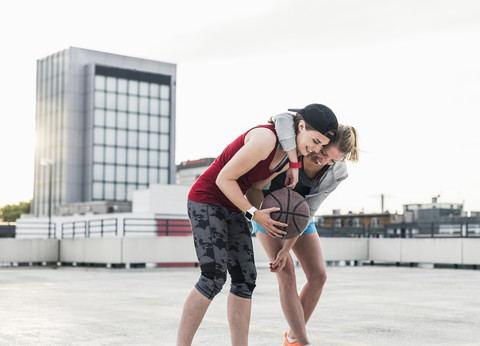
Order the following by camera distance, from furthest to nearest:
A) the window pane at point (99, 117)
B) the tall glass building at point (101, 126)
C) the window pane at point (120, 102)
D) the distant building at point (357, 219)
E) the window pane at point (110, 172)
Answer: the distant building at point (357, 219)
the window pane at point (120, 102)
the window pane at point (110, 172)
the tall glass building at point (101, 126)
the window pane at point (99, 117)

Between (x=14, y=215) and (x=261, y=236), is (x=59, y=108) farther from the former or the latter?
(x=261, y=236)

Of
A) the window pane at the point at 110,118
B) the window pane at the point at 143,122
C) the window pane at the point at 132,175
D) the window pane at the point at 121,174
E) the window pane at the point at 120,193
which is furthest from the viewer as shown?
the window pane at the point at 143,122

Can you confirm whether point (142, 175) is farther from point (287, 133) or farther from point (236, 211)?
point (287, 133)

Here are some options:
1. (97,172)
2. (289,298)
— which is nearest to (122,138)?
(97,172)

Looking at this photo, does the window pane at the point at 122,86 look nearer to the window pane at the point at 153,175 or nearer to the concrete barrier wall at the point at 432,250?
the window pane at the point at 153,175

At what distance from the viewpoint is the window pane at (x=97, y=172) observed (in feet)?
241

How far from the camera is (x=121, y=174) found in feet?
247

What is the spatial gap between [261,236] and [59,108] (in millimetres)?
73626

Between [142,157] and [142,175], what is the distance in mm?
2028

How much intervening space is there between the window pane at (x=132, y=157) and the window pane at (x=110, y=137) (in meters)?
2.21

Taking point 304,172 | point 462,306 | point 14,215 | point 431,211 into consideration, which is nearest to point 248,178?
point 304,172

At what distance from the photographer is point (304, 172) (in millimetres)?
4785

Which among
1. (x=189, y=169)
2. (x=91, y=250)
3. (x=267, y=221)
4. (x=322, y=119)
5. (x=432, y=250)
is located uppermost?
(x=189, y=169)

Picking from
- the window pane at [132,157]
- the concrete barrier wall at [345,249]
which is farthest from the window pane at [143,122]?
the concrete barrier wall at [345,249]
